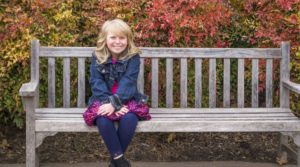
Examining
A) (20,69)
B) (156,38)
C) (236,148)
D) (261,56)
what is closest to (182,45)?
(156,38)

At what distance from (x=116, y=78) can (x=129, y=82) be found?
15 cm

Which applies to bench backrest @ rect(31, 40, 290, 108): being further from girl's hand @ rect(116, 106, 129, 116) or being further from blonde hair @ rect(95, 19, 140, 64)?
girl's hand @ rect(116, 106, 129, 116)

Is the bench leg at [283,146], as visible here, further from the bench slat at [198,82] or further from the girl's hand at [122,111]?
the girl's hand at [122,111]

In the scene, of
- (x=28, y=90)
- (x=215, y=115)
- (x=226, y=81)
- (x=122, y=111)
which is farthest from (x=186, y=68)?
(x=28, y=90)

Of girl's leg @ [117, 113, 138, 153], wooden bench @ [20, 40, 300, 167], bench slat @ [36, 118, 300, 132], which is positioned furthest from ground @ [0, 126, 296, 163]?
girl's leg @ [117, 113, 138, 153]

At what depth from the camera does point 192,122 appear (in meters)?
4.47

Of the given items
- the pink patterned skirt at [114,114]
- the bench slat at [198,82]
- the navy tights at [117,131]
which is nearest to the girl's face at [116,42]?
the pink patterned skirt at [114,114]

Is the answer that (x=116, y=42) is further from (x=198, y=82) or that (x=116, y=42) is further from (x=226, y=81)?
(x=226, y=81)

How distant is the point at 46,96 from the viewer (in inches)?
214

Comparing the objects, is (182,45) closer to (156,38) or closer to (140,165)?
(156,38)

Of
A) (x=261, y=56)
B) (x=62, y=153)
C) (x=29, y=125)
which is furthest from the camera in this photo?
(x=62, y=153)

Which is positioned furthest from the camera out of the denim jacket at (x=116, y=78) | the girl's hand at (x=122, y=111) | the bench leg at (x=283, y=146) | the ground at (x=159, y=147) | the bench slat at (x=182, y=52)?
the ground at (x=159, y=147)

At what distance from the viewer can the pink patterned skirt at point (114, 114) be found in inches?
172

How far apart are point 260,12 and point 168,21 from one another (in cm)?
109
